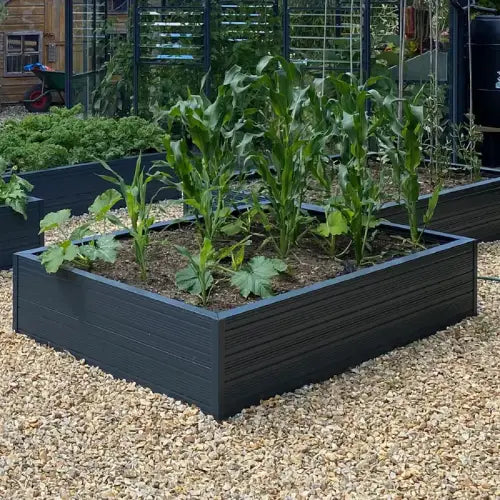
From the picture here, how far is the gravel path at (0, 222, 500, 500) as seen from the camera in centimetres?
302

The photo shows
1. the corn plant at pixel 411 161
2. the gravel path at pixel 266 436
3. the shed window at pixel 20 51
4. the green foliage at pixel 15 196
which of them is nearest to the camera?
the gravel path at pixel 266 436

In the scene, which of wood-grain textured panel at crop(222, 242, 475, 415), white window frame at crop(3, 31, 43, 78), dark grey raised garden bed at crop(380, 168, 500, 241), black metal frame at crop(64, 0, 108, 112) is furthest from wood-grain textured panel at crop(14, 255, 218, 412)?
white window frame at crop(3, 31, 43, 78)

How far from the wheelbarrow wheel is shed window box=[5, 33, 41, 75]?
20.7 inches

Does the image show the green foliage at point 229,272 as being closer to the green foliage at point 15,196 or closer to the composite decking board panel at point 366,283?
the composite decking board panel at point 366,283

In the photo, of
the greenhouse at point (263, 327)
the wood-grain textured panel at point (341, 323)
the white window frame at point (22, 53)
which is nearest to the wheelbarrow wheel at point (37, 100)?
the white window frame at point (22, 53)

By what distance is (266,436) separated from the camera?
334 centimetres

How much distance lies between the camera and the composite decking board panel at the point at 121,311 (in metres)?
3.50

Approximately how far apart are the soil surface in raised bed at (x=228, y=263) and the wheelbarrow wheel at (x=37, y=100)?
9.34m

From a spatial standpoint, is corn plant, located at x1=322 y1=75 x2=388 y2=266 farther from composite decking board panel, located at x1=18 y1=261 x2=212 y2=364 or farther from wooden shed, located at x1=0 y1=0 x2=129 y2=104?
wooden shed, located at x1=0 y1=0 x2=129 y2=104

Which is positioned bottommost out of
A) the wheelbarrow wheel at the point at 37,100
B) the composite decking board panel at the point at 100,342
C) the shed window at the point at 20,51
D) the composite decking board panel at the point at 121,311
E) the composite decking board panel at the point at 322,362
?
the composite decking board panel at the point at 322,362

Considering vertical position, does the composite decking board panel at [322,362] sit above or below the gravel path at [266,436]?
above

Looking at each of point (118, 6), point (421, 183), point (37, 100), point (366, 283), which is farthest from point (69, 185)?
point (37, 100)

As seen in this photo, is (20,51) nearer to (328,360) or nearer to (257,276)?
(257,276)

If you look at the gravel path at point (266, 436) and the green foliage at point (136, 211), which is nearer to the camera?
the gravel path at point (266, 436)
